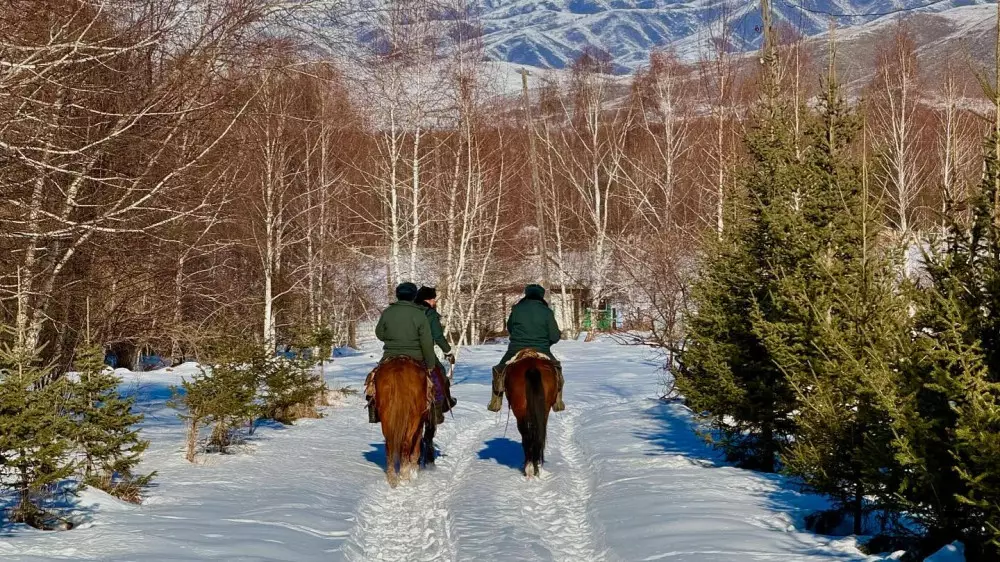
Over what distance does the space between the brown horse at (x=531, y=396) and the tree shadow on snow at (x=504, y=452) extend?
668mm

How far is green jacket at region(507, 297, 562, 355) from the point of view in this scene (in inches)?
465

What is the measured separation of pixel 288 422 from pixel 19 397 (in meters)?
8.59

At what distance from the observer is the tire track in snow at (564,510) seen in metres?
7.79

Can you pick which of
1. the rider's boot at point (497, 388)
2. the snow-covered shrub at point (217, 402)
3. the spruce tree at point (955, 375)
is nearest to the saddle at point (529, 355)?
the rider's boot at point (497, 388)

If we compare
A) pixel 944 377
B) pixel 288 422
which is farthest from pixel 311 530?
pixel 288 422

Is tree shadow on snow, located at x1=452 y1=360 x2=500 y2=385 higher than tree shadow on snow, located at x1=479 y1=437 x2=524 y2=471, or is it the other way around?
tree shadow on snow, located at x1=452 y1=360 x2=500 y2=385

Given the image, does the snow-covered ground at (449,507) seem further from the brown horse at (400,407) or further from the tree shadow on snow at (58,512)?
the brown horse at (400,407)

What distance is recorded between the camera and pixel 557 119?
55125 mm

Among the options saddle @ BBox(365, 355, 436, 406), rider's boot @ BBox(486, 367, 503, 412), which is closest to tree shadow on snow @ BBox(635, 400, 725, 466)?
rider's boot @ BBox(486, 367, 503, 412)

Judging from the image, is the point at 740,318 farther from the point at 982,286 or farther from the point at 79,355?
the point at 79,355

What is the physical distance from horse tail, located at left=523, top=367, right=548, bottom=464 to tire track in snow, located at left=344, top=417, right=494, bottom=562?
3.18ft

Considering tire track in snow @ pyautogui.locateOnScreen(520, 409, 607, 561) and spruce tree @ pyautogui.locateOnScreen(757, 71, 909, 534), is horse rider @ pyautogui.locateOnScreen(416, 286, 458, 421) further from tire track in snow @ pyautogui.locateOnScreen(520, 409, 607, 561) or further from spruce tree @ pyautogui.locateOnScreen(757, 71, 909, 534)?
spruce tree @ pyautogui.locateOnScreen(757, 71, 909, 534)

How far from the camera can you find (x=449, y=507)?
30.9 ft

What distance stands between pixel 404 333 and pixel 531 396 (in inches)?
66.7
